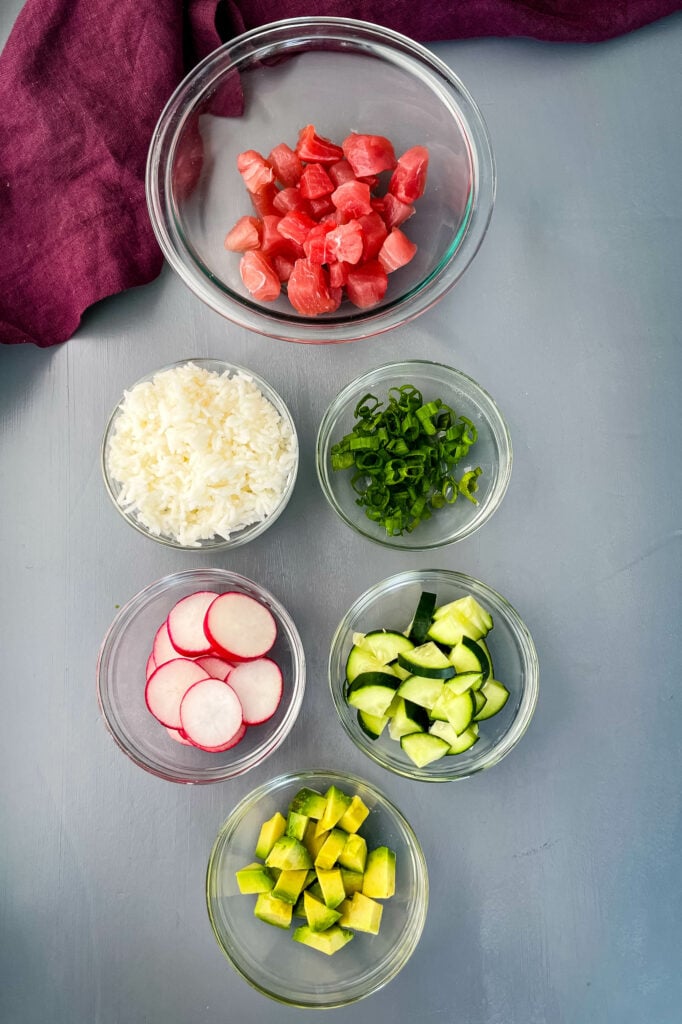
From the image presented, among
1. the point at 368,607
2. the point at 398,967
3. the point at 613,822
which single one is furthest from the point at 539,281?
the point at 398,967

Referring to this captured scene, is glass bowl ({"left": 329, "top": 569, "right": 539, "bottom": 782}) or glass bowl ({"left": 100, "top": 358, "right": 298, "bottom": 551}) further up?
glass bowl ({"left": 100, "top": 358, "right": 298, "bottom": 551})

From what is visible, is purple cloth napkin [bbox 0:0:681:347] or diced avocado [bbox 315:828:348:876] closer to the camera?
diced avocado [bbox 315:828:348:876]

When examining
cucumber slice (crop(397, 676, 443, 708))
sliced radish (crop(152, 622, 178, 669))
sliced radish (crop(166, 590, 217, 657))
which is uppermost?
sliced radish (crop(166, 590, 217, 657))

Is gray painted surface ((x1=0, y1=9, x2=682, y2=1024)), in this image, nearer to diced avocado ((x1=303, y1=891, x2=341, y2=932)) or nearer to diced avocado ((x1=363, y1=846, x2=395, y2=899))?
diced avocado ((x1=363, y1=846, x2=395, y2=899))

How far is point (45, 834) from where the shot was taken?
1.96m

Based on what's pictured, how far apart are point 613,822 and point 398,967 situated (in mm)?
623

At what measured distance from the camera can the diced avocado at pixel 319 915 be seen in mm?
1766

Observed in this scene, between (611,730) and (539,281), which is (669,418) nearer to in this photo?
(539,281)

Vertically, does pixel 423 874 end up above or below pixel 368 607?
below

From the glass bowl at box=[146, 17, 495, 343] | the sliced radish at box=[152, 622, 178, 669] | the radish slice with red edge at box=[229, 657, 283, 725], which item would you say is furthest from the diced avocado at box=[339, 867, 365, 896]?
the glass bowl at box=[146, 17, 495, 343]

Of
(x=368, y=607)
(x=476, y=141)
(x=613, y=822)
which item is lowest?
(x=613, y=822)

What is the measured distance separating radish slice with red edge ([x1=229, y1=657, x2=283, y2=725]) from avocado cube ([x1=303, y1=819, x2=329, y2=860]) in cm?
26

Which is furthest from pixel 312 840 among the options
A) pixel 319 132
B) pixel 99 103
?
pixel 99 103

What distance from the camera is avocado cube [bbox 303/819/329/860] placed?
1.84m
